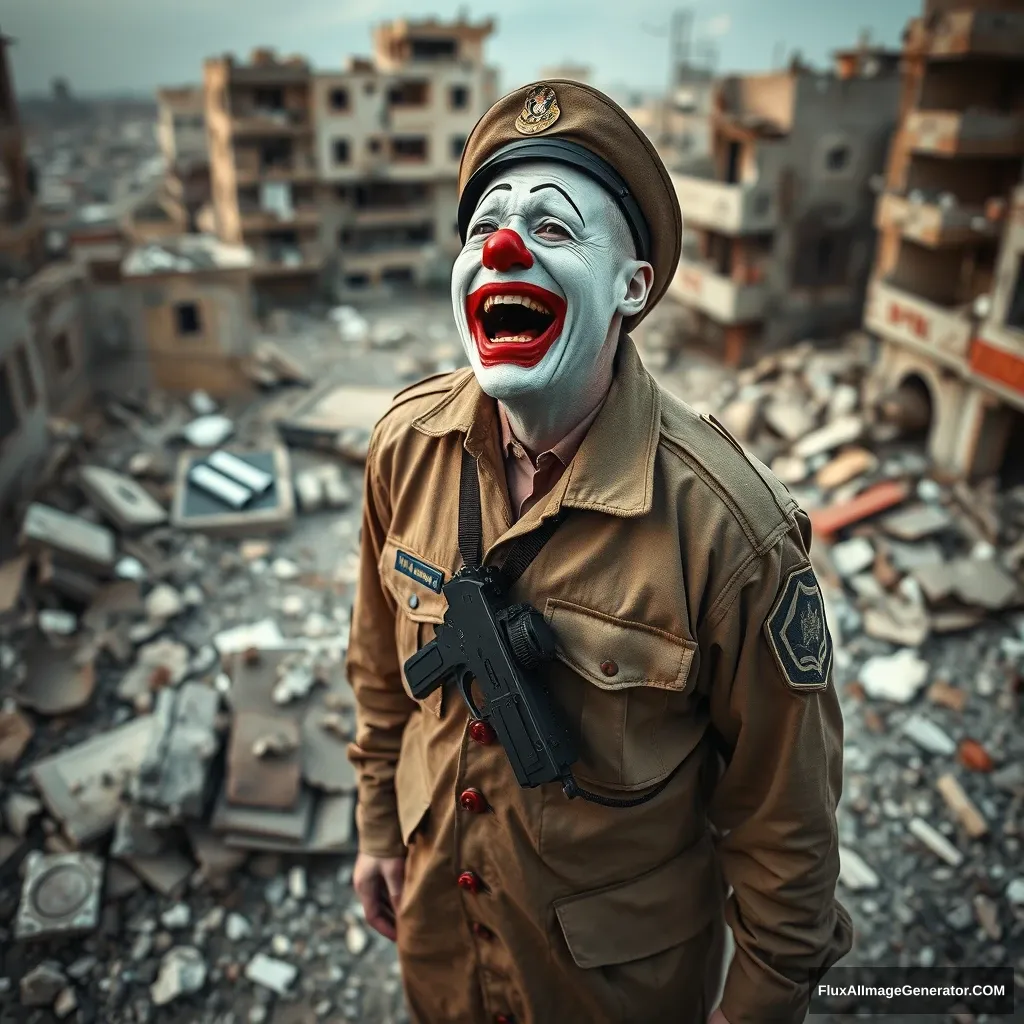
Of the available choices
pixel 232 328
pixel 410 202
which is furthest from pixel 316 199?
pixel 232 328

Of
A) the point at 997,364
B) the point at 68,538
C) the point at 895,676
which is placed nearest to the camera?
the point at 895,676

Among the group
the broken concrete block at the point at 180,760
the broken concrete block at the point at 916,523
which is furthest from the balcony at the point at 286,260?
the broken concrete block at the point at 180,760

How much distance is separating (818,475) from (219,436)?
7972mm

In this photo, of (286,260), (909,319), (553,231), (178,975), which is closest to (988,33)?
(909,319)

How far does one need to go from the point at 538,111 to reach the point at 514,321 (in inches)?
22.2

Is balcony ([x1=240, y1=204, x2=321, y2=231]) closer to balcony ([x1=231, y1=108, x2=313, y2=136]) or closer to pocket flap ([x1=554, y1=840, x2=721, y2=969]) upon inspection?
balcony ([x1=231, y1=108, x2=313, y2=136])

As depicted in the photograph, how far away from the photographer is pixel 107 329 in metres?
12.0

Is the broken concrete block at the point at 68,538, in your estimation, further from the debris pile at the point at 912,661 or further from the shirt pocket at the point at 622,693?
the shirt pocket at the point at 622,693

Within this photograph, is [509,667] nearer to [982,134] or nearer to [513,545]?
[513,545]

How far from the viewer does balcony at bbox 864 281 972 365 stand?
387 inches

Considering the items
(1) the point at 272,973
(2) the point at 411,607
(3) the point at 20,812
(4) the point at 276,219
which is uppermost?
(2) the point at 411,607

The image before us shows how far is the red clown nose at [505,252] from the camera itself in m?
2.02

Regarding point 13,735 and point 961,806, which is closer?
point 13,735

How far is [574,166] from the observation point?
210 centimetres
